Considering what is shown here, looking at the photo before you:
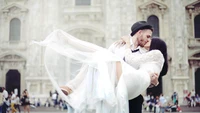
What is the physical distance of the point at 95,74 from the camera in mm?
2951

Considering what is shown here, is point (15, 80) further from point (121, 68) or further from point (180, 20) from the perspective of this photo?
point (121, 68)

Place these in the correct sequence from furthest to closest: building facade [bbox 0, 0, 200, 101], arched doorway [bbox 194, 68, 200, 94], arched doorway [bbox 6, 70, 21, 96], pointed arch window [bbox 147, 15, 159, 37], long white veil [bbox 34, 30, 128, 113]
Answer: arched doorway [bbox 6, 70, 21, 96] → pointed arch window [bbox 147, 15, 159, 37] → arched doorway [bbox 194, 68, 200, 94] → building facade [bbox 0, 0, 200, 101] → long white veil [bbox 34, 30, 128, 113]

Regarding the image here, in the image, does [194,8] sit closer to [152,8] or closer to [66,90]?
[152,8]

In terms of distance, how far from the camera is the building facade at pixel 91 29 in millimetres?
24953

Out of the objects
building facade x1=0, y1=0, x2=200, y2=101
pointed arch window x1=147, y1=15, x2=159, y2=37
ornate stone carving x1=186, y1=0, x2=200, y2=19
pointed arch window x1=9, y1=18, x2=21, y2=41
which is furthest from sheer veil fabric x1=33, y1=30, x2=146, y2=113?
pointed arch window x1=9, y1=18, x2=21, y2=41

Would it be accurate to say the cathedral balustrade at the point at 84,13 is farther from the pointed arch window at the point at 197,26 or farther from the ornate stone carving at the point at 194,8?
the pointed arch window at the point at 197,26

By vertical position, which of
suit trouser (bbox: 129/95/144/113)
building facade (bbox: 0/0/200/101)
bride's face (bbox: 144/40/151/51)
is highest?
building facade (bbox: 0/0/200/101)

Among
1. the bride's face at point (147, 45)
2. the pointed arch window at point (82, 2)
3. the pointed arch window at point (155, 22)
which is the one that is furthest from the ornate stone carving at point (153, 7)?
the bride's face at point (147, 45)

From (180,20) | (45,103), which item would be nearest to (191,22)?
(180,20)

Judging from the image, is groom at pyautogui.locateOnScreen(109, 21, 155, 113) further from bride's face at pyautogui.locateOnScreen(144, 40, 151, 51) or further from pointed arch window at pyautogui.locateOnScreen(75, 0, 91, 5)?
pointed arch window at pyautogui.locateOnScreen(75, 0, 91, 5)

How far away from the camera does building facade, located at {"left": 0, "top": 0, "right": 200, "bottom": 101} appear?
81.9 ft

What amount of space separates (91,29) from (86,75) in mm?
22731

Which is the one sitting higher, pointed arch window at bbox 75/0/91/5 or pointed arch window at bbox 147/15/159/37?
pointed arch window at bbox 75/0/91/5

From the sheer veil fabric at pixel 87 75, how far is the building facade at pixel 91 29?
71.4 feet
